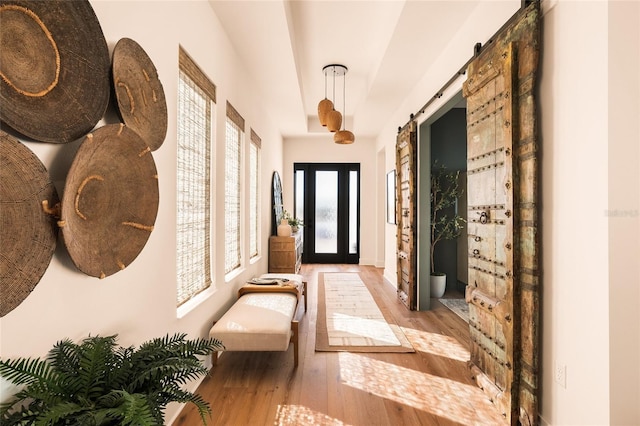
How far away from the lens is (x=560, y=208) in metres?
1.73

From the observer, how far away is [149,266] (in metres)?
1.79

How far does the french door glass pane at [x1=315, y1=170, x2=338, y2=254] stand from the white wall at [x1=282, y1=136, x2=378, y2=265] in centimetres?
38

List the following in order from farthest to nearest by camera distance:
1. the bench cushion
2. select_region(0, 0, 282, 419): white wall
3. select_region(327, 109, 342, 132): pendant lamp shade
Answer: select_region(327, 109, 342, 132): pendant lamp shade < the bench cushion < select_region(0, 0, 282, 419): white wall

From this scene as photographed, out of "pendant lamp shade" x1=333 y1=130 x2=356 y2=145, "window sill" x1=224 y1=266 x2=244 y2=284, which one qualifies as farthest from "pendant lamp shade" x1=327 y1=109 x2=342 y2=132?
"window sill" x1=224 y1=266 x2=244 y2=284

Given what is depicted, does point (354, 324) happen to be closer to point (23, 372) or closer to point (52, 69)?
point (23, 372)

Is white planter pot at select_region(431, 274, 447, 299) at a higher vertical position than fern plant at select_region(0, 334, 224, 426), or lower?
lower

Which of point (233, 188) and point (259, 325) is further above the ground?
point (233, 188)

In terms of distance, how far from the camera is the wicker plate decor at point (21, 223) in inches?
37.2

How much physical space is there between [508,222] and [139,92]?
206 cm

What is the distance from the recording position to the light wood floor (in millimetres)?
2012

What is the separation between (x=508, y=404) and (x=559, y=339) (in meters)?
0.51

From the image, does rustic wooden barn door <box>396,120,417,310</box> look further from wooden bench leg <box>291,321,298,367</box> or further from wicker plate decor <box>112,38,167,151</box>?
wicker plate decor <box>112,38,167,151</box>

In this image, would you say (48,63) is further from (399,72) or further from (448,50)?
Result: (399,72)

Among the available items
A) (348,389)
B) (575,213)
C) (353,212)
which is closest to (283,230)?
(353,212)
